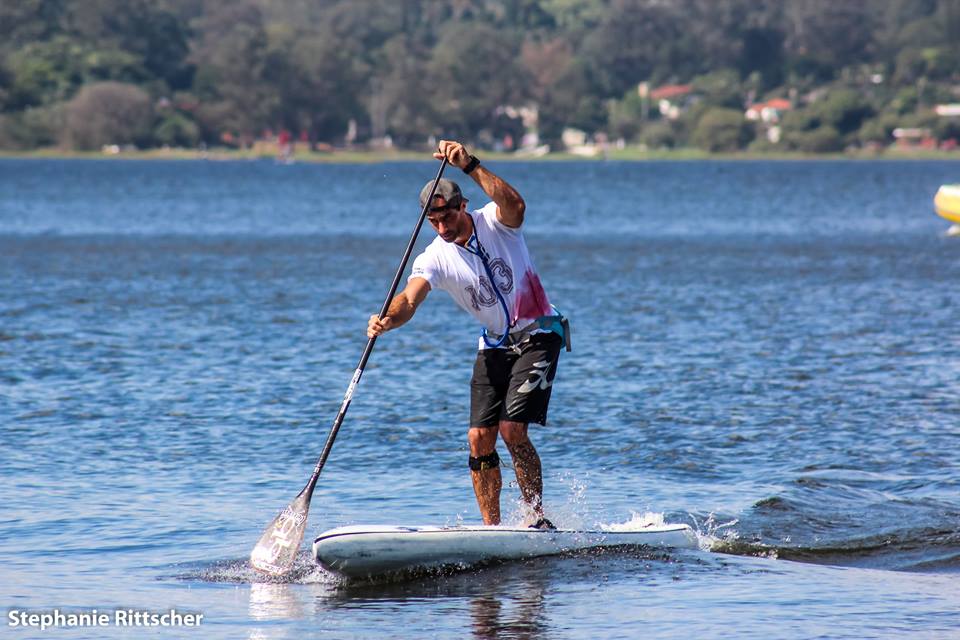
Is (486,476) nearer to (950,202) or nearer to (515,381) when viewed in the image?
(515,381)

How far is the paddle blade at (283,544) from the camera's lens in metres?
10.6

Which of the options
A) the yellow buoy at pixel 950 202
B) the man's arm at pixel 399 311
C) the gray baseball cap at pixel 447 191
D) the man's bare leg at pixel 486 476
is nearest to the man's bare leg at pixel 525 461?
the man's bare leg at pixel 486 476

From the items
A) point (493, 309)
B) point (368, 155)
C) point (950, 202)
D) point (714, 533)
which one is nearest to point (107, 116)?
point (368, 155)

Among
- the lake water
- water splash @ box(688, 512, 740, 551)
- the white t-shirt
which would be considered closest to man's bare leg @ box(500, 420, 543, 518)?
the lake water

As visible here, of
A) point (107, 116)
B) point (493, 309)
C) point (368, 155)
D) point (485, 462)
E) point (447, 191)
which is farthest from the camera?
point (368, 155)

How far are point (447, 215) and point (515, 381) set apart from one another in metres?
1.22

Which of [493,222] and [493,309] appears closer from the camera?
[493,222]

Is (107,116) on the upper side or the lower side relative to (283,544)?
lower

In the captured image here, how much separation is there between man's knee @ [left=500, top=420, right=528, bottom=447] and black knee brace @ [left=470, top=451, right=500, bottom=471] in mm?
198

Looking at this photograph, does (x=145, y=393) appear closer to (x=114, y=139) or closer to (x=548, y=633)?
(x=548, y=633)

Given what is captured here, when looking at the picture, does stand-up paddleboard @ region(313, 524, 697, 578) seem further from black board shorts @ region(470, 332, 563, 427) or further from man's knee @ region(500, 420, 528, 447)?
black board shorts @ region(470, 332, 563, 427)

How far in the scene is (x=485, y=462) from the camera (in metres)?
10.7

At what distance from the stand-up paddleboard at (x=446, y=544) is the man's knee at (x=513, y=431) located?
649 millimetres

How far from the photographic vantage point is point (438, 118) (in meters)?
192
